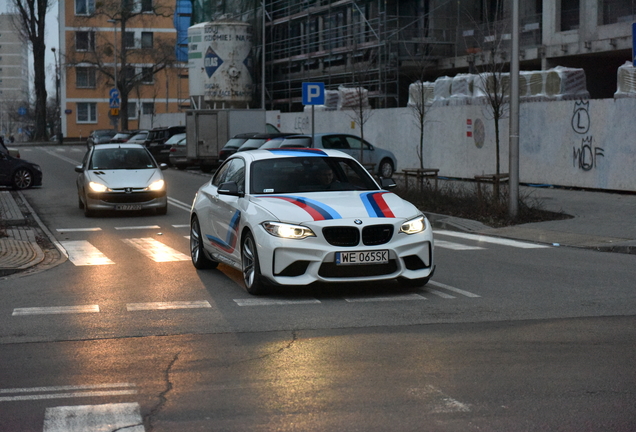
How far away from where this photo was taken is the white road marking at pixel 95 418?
16.9 feet

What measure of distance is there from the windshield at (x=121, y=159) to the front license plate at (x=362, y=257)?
1215cm

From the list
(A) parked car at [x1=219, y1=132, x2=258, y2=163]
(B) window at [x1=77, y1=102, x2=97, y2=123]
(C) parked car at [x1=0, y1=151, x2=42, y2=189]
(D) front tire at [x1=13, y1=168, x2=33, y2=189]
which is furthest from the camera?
(B) window at [x1=77, y1=102, x2=97, y2=123]

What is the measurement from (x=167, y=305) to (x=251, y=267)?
98cm

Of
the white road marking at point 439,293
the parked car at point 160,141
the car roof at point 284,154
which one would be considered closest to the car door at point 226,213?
the car roof at point 284,154

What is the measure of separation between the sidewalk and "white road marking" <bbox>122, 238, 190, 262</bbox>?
1441 millimetres

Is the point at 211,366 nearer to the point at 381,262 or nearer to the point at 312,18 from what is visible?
the point at 381,262

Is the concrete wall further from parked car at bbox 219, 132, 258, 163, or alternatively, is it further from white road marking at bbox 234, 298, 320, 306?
white road marking at bbox 234, 298, 320, 306

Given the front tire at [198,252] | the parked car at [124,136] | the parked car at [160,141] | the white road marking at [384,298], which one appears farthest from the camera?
the parked car at [124,136]

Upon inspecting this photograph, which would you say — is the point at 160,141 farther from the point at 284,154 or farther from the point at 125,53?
the point at 284,154

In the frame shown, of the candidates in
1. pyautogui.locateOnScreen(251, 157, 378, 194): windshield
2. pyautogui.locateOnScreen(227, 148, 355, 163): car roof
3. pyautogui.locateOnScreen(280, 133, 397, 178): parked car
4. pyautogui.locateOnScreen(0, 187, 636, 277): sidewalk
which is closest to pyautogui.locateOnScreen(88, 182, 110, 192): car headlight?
pyautogui.locateOnScreen(0, 187, 636, 277): sidewalk

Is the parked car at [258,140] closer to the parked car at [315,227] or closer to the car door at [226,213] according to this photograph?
the car door at [226,213]

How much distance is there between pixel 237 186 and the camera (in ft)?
34.1

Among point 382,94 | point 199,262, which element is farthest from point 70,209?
point 382,94

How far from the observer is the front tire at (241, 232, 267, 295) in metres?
9.52
